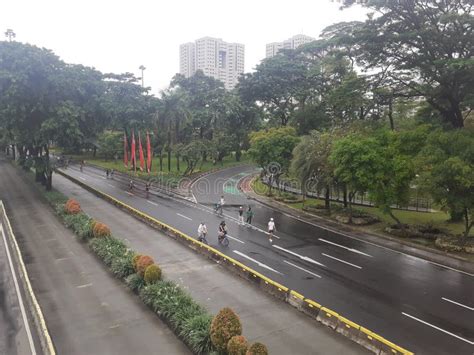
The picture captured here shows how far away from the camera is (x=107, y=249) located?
21.7m

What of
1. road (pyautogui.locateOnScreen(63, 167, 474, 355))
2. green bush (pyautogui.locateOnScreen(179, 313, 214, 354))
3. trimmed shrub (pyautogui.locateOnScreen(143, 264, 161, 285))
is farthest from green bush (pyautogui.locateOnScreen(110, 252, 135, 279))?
road (pyautogui.locateOnScreen(63, 167, 474, 355))

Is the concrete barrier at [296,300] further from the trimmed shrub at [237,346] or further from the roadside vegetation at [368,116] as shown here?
the roadside vegetation at [368,116]

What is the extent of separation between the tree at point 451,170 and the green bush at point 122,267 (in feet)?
58.6

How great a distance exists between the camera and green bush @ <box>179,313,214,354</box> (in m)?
12.7

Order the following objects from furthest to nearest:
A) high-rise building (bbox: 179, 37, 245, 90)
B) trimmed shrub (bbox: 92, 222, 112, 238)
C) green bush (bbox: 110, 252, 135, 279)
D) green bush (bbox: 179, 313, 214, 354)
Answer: high-rise building (bbox: 179, 37, 245, 90)
trimmed shrub (bbox: 92, 222, 112, 238)
green bush (bbox: 110, 252, 135, 279)
green bush (bbox: 179, 313, 214, 354)

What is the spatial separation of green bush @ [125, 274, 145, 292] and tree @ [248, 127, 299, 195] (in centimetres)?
2761

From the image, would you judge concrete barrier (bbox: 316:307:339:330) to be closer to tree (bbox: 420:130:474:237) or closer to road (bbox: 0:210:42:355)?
road (bbox: 0:210:42:355)

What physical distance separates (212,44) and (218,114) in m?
92.8

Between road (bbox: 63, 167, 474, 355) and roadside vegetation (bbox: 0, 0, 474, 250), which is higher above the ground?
roadside vegetation (bbox: 0, 0, 474, 250)

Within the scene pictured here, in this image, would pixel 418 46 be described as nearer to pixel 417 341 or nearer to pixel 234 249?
pixel 234 249

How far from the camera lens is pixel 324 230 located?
99.5 ft

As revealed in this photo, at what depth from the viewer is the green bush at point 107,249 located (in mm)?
20781

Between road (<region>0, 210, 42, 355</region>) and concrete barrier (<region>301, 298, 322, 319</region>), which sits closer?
road (<region>0, 210, 42, 355</region>)

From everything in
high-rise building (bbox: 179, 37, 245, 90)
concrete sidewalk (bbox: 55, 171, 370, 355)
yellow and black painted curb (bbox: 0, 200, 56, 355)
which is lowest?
yellow and black painted curb (bbox: 0, 200, 56, 355)
